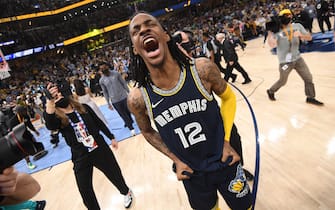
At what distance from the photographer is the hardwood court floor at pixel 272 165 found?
2213 mm

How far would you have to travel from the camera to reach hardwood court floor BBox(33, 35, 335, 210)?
7.26 feet

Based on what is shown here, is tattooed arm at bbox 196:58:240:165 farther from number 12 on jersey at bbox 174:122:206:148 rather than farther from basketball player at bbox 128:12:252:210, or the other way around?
number 12 on jersey at bbox 174:122:206:148

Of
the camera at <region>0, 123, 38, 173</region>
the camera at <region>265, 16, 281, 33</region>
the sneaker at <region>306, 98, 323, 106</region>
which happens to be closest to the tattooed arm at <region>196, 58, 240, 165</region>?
the camera at <region>0, 123, 38, 173</region>

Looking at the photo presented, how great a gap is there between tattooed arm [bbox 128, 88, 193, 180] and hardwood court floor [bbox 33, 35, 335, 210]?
1.30m

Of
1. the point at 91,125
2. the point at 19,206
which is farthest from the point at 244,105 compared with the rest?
the point at 19,206

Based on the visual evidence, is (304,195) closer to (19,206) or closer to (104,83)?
(19,206)

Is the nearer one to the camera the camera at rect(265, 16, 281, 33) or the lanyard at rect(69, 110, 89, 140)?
the lanyard at rect(69, 110, 89, 140)

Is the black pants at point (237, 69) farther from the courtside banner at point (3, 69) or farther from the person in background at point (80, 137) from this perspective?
the courtside banner at point (3, 69)

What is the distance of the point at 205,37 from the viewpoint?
→ 18.6 ft

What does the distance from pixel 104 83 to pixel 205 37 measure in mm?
2910

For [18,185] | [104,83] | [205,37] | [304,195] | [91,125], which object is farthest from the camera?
[205,37]

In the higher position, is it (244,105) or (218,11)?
(218,11)

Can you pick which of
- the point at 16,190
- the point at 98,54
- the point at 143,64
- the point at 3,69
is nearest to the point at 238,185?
the point at 143,64

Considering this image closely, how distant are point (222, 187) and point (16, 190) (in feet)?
3.60
